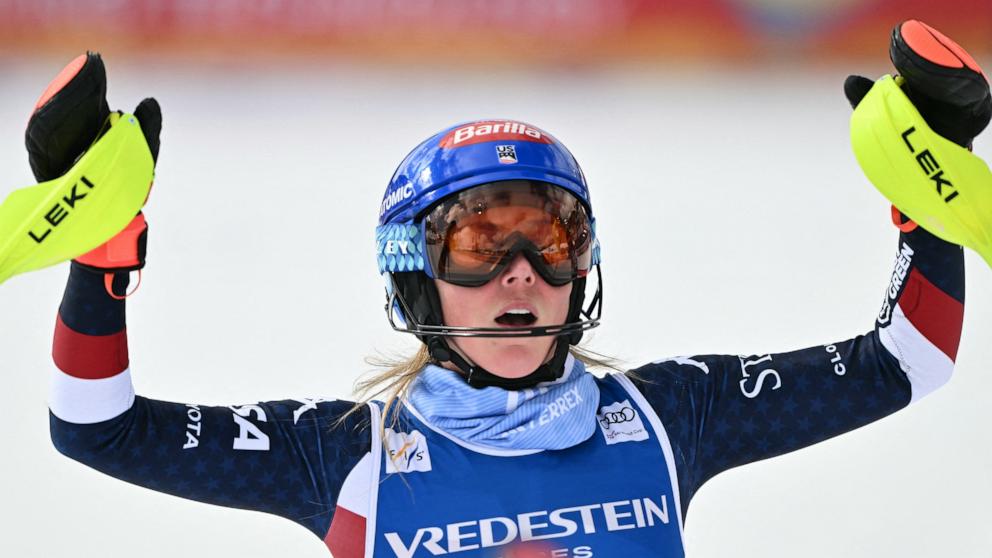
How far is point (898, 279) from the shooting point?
8.93ft

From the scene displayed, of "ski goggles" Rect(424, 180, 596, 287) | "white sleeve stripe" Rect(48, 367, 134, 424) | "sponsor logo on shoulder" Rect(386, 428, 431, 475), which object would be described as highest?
"ski goggles" Rect(424, 180, 596, 287)

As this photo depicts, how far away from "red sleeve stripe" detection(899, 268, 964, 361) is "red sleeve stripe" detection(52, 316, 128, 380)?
1537mm

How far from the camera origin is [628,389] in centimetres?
285

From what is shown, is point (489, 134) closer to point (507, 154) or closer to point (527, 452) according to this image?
point (507, 154)

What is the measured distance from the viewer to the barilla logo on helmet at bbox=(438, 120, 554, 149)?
9.13 feet

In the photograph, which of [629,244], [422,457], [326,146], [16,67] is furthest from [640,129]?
[422,457]

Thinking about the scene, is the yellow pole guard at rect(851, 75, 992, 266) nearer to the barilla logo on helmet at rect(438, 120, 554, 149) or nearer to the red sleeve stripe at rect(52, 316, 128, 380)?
the barilla logo on helmet at rect(438, 120, 554, 149)

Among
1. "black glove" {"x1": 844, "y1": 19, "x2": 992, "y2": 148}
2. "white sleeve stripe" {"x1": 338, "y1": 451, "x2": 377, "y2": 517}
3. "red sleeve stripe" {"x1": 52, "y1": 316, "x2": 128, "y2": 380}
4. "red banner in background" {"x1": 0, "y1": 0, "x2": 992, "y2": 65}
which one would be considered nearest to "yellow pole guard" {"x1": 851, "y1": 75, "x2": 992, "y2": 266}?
"black glove" {"x1": 844, "y1": 19, "x2": 992, "y2": 148}

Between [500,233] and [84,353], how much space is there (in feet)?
2.72

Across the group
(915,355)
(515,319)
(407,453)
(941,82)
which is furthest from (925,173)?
(407,453)

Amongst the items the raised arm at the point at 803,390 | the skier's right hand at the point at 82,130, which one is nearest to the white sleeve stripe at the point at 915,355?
the raised arm at the point at 803,390

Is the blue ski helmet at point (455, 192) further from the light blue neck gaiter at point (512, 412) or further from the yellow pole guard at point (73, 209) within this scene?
the yellow pole guard at point (73, 209)

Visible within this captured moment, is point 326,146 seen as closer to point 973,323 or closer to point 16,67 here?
point 16,67

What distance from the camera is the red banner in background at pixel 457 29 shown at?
525 cm
